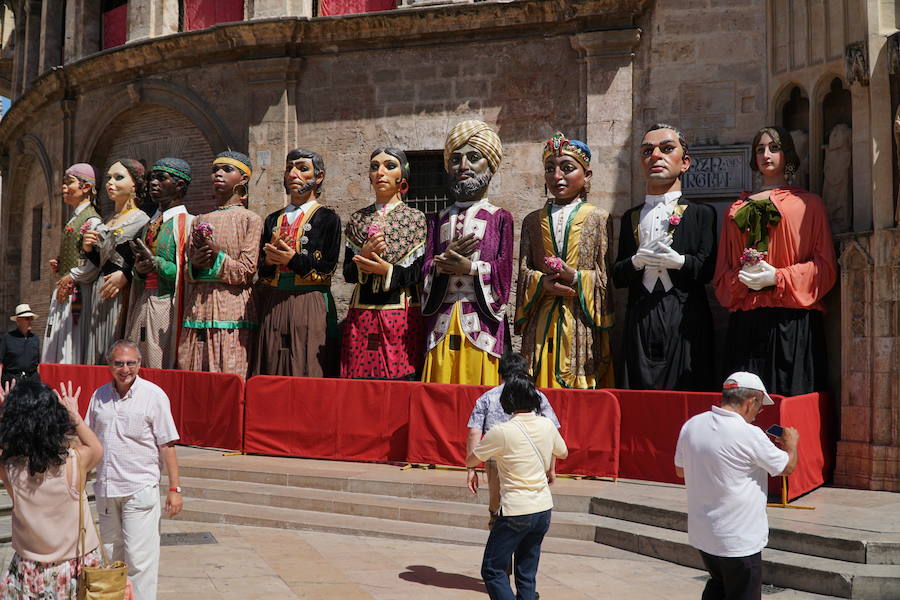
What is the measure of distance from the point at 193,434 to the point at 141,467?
5.02 m

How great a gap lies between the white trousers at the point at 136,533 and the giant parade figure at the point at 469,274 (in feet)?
14.8

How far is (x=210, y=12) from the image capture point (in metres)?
13.4

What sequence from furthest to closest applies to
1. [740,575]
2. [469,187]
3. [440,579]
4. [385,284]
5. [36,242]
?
[36,242] < [385,284] < [469,187] < [440,579] < [740,575]

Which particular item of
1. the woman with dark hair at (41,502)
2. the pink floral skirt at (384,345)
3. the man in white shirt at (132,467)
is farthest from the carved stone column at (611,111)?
the woman with dark hair at (41,502)

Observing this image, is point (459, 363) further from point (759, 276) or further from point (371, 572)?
point (371, 572)

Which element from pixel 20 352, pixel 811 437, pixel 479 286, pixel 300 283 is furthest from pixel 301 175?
pixel 811 437

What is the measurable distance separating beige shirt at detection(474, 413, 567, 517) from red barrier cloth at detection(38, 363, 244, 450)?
16.4ft

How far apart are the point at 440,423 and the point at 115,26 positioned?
8.87 metres

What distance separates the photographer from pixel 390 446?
9.22 meters

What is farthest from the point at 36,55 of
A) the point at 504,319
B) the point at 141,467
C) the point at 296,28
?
the point at 141,467

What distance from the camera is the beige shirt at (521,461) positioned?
16.8 feet

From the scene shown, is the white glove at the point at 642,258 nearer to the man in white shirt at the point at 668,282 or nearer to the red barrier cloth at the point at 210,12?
the man in white shirt at the point at 668,282

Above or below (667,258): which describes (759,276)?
below

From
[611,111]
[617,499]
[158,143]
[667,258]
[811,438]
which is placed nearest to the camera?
[617,499]
